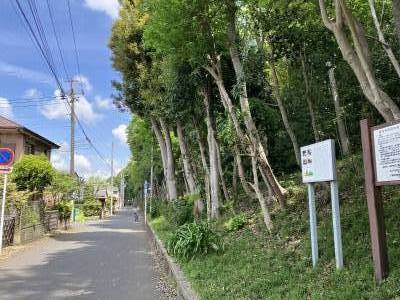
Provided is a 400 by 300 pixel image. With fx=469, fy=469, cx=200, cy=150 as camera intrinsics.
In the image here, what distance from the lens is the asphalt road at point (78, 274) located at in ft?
30.9

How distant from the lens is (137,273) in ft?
39.9

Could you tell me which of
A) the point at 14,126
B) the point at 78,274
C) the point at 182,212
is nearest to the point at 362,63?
the point at 78,274

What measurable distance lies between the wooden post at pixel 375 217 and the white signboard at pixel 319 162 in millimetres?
851

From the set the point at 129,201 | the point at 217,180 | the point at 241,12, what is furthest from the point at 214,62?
the point at 129,201

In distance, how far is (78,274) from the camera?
468 inches

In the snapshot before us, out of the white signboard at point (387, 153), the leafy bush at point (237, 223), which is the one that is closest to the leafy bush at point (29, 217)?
the leafy bush at point (237, 223)

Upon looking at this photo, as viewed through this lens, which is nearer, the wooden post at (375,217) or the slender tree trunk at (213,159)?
the wooden post at (375,217)

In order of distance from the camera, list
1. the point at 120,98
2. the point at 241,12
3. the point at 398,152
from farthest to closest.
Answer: the point at 120,98 < the point at 241,12 < the point at 398,152

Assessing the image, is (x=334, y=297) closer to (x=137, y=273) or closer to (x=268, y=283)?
(x=268, y=283)

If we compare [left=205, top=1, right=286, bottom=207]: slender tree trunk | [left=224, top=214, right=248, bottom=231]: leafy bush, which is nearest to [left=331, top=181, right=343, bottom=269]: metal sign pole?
[left=205, top=1, right=286, bottom=207]: slender tree trunk

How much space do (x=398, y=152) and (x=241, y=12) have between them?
28.2 feet

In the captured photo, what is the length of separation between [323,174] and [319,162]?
9.5 inches

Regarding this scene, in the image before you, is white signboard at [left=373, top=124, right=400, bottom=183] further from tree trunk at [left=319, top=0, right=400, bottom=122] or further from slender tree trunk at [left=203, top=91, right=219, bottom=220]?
slender tree trunk at [left=203, top=91, right=219, bottom=220]

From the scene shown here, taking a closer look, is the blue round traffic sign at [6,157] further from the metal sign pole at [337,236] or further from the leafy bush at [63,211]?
the leafy bush at [63,211]
